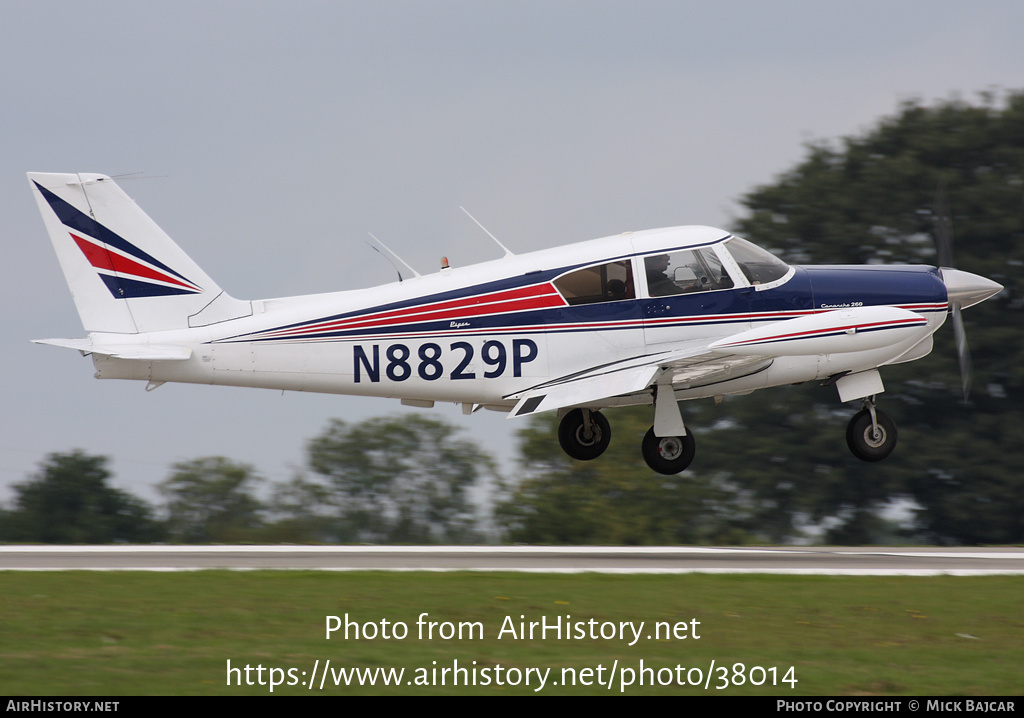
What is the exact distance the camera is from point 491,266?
614 inches

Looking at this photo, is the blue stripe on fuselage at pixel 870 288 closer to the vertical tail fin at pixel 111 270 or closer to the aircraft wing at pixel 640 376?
the aircraft wing at pixel 640 376

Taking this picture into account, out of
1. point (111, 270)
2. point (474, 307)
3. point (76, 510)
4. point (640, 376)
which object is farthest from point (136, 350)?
point (76, 510)

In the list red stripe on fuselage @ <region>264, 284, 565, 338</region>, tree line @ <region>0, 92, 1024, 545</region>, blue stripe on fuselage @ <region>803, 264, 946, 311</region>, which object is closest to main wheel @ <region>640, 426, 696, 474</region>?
red stripe on fuselage @ <region>264, 284, 565, 338</region>

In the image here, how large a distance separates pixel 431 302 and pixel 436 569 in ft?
12.1

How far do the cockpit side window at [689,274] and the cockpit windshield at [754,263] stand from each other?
0.27 metres

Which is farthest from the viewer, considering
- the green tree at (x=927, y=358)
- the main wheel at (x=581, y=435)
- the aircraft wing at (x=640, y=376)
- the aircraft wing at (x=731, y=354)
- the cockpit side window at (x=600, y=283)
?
the green tree at (x=927, y=358)

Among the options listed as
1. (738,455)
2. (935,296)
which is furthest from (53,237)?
(738,455)

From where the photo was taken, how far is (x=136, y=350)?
589 inches

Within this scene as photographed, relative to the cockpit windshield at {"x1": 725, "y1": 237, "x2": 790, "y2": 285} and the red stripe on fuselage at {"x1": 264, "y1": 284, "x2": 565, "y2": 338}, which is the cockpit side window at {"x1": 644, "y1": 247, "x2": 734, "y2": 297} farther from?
the red stripe on fuselage at {"x1": 264, "y1": 284, "x2": 565, "y2": 338}

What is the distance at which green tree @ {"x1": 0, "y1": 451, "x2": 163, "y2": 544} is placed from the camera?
114 feet

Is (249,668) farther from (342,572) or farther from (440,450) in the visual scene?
(440,450)

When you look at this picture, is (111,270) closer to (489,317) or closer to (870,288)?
(489,317)

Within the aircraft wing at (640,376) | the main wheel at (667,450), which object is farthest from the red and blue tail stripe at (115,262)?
the main wheel at (667,450)

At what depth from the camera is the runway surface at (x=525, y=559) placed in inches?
543
